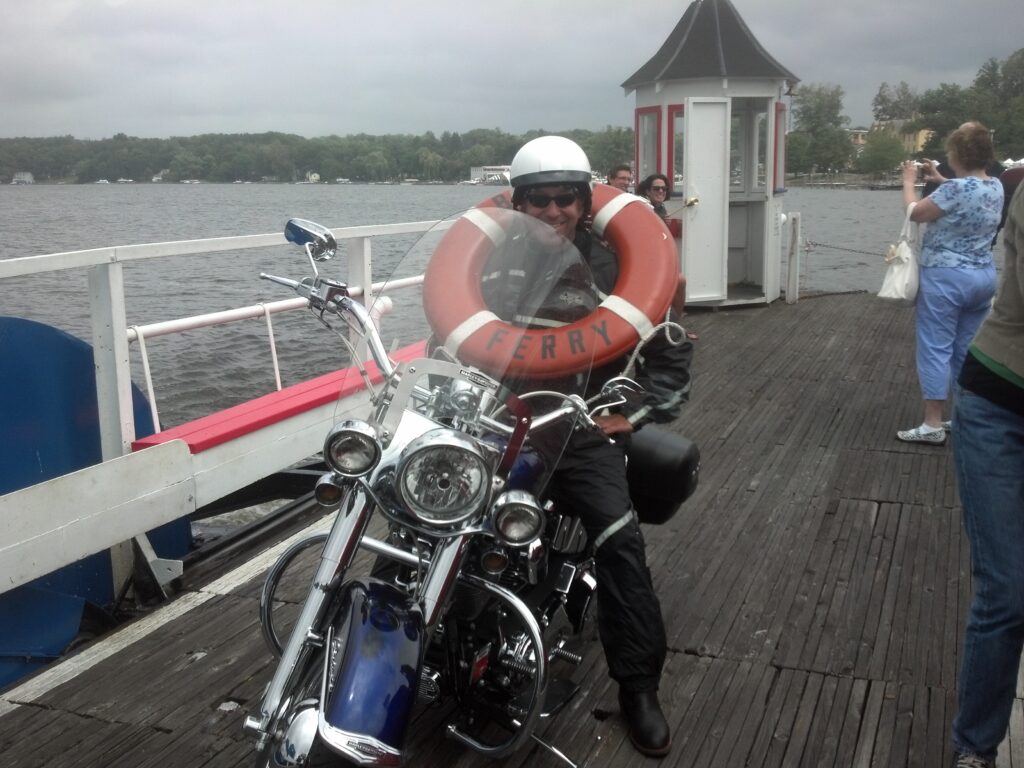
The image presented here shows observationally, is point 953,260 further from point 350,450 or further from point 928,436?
point 350,450

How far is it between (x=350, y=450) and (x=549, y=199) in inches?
46.7

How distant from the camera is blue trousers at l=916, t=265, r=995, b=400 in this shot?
539cm

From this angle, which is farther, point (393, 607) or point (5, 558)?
point (5, 558)

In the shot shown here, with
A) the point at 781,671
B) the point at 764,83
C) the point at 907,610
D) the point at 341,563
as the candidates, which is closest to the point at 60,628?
the point at 341,563

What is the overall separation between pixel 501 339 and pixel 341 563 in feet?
2.09

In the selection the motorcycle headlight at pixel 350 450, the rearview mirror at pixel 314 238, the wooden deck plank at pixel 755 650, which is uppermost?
the rearview mirror at pixel 314 238

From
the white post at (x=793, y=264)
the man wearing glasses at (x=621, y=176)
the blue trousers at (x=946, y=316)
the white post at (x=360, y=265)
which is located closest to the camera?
the blue trousers at (x=946, y=316)

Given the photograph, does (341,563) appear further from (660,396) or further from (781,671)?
(781,671)

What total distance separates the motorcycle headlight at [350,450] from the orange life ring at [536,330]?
44 centimetres

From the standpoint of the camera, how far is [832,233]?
34781 mm

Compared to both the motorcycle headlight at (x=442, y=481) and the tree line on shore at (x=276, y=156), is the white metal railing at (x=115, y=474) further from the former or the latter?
the tree line on shore at (x=276, y=156)

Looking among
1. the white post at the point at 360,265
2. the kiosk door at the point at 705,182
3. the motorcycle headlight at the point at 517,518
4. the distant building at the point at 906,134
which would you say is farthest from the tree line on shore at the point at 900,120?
the motorcycle headlight at the point at 517,518

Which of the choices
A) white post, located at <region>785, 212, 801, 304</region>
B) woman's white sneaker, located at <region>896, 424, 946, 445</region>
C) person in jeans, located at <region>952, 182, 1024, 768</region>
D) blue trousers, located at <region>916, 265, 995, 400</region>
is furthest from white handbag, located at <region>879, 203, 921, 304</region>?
white post, located at <region>785, 212, 801, 304</region>

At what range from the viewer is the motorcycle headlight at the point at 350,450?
2074 millimetres
